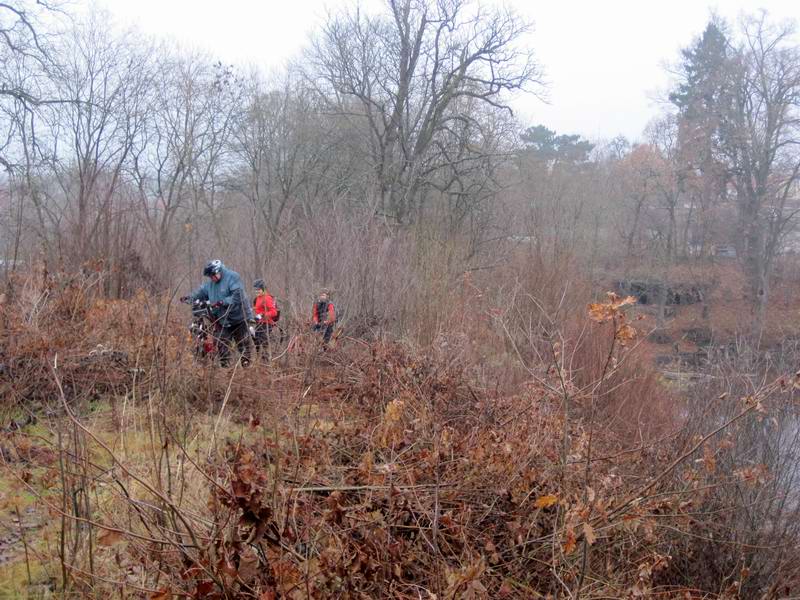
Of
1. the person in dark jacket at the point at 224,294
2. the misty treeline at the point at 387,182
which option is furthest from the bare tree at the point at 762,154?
the person in dark jacket at the point at 224,294

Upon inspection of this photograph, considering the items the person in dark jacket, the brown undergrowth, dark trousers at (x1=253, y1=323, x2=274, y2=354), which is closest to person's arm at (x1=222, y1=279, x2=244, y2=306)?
the person in dark jacket

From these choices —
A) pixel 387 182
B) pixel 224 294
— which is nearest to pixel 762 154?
pixel 387 182

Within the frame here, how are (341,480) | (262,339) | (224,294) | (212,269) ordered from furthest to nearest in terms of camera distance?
(224,294) → (212,269) → (262,339) → (341,480)

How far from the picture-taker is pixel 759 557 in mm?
5738

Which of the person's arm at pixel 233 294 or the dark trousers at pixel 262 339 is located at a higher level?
the person's arm at pixel 233 294

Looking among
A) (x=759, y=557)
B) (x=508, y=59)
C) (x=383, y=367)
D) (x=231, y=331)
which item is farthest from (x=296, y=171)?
(x=759, y=557)

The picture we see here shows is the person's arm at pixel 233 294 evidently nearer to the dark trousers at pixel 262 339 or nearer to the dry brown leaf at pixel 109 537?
the dark trousers at pixel 262 339

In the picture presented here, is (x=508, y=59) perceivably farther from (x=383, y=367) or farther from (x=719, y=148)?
(x=383, y=367)

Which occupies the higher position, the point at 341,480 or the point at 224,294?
the point at 224,294

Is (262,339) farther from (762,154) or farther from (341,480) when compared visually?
(762,154)

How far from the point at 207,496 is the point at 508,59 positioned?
22.6m

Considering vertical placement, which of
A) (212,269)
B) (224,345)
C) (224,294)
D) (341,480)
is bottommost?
(341,480)

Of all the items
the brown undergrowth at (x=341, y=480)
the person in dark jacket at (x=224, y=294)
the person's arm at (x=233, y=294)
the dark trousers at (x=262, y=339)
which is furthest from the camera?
the person in dark jacket at (x=224, y=294)

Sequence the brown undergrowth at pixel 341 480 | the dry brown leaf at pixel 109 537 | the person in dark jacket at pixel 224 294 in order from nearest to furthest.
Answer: the dry brown leaf at pixel 109 537, the brown undergrowth at pixel 341 480, the person in dark jacket at pixel 224 294
